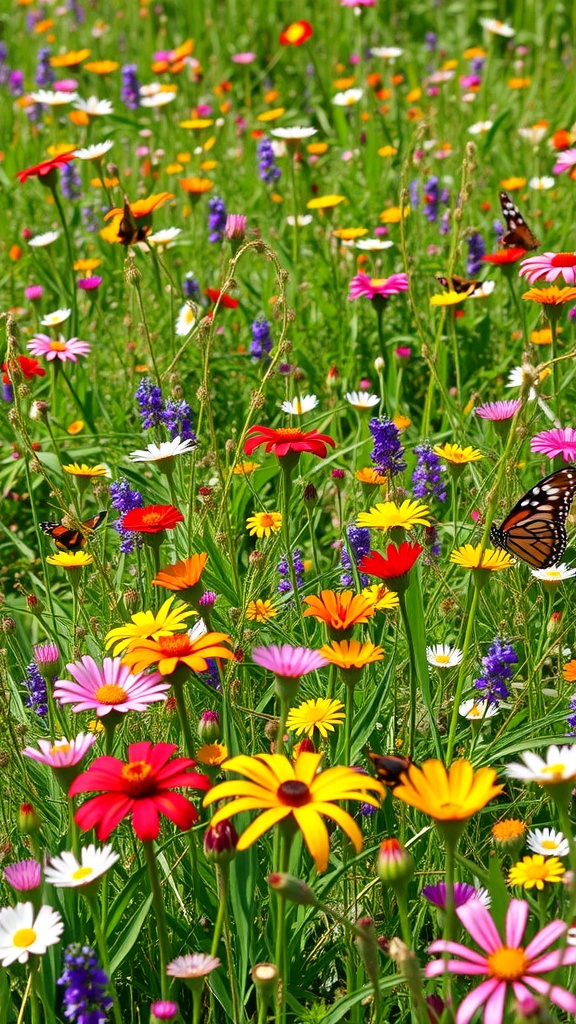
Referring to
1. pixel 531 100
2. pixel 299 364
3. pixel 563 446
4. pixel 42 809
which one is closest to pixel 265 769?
pixel 42 809

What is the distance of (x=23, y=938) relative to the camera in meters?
1.31

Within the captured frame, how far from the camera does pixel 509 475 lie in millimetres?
2266

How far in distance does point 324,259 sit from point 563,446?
1.71 metres

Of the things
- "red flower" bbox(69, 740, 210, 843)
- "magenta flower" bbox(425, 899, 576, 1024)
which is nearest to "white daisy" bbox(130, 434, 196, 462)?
"red flower" bbox(69, 740, 210, 843)

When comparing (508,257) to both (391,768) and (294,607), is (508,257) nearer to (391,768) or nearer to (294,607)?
(294,607)

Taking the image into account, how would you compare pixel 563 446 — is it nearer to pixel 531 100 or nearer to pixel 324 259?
pixel 324 259

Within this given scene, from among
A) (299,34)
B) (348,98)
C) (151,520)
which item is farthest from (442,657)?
(299,34)

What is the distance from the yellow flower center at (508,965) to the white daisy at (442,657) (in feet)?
2.92

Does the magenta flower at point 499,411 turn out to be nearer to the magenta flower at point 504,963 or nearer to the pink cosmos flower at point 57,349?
the pink cosmos flower at point 57,349

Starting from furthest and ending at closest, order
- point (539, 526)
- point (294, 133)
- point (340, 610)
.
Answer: point (294, 133)
point (539, 526)
point (340, 610)

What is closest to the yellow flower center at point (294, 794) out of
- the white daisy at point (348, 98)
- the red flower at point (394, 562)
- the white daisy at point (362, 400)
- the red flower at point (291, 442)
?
the red flower at point (394, 562)

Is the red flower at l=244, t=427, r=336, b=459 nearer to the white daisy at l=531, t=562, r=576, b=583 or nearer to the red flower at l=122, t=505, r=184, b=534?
the red flower at l=122, t=505, r=184, b=534

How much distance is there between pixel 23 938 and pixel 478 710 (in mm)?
877

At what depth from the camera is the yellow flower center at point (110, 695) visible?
150 cm
